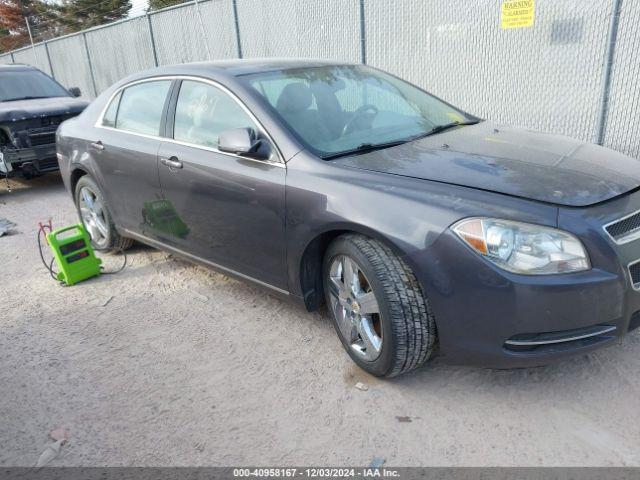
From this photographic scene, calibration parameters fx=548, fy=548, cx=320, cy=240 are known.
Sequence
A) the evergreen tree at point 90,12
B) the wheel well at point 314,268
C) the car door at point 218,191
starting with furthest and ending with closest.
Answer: the evergreen tree at point 90,12
the car door at point 218,191
the wheel well at point 314,268

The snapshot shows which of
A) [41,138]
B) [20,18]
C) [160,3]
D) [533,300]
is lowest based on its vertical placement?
[41,138]

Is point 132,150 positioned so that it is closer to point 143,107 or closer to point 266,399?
point 143,107

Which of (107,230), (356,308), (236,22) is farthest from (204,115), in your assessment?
(236,22)

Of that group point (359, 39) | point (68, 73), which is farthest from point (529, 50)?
point (68, 73)

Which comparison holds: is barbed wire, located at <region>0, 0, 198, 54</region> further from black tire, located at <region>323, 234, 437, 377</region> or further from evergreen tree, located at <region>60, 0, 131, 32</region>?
black tire, located at <region>323, 234, 437, 377</region>

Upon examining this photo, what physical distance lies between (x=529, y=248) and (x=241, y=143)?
5.44 feet

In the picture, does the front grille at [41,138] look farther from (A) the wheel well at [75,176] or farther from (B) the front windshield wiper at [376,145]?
(B) the front windshield wiper at [376,145]

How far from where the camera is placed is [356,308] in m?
2.92

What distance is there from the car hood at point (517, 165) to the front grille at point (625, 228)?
0.13 metres

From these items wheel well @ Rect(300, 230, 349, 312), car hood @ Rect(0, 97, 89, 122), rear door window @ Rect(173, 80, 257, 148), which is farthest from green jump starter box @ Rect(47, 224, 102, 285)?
car hood @ Rect(0, 97, 89, 122)

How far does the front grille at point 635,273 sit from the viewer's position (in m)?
2.41

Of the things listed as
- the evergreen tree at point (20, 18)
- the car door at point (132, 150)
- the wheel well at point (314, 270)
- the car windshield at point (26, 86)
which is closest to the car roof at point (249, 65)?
the car door at point (132, 150)

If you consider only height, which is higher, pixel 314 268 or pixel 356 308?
pixel 314 268

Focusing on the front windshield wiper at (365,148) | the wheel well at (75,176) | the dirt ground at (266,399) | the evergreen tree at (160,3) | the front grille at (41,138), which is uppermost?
the evergreen tree at (160,3)
